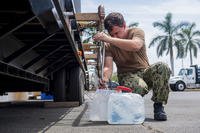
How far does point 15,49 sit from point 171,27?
70.7 metres

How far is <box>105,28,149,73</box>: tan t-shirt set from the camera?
603 cm

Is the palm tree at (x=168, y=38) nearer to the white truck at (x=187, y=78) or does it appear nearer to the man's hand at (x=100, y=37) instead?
the white truck at (x=187, y=78)

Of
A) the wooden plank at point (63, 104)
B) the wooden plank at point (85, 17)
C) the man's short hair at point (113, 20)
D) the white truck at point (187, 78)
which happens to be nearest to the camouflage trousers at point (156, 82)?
the man's short hair at point (113, 20)

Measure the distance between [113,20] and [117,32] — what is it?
0.22 m

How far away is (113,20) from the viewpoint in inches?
222

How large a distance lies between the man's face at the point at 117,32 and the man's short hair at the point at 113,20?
0.13 ft

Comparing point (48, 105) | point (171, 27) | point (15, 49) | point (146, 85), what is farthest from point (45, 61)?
point (171, 27)

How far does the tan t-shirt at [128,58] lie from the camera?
603 cm

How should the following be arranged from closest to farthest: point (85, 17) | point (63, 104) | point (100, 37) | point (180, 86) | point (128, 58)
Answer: point (100, 37) → point (128, 58) → point (85, 17) → point (63, 104) → point (180, 86)

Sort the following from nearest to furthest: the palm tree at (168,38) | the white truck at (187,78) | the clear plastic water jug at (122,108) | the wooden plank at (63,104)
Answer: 1. the clear plastic water jug at (122,108)
2. the wooden plank at (63,104)
3. the white truck at (187,78)
4. the palm tree at (168,38)

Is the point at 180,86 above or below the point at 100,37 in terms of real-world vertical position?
below

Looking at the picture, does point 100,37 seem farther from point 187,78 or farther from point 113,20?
point 187,78

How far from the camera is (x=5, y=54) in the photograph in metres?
5.87

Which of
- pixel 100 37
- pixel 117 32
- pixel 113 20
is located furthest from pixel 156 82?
pixel 100 37
